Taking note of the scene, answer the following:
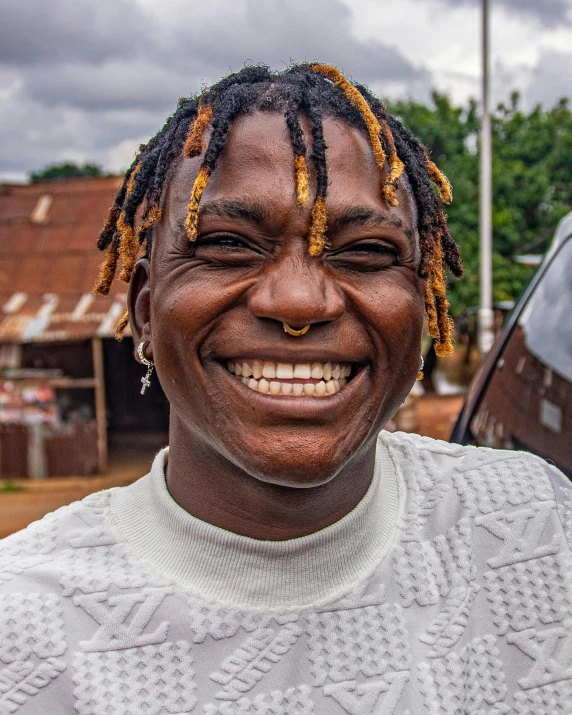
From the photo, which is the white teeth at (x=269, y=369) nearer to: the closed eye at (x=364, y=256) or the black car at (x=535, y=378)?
the closed eye at (x=364, y=256)

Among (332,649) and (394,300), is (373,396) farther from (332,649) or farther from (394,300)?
(332,649)

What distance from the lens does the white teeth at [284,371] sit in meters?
1.45

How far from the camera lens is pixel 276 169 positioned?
1.47 metres

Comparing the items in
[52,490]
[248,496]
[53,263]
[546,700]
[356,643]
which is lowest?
[52,490]

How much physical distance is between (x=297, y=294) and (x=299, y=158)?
10.4 inches

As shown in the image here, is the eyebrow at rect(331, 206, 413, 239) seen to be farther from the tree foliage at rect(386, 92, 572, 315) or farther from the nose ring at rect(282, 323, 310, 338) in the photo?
the tree foliage at rect(386, 92, 572, 315)

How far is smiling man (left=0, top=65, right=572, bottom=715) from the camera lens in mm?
1429

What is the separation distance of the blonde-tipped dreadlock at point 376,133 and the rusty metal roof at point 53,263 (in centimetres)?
910

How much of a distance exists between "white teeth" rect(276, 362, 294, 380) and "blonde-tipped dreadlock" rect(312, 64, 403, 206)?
1.28 feet

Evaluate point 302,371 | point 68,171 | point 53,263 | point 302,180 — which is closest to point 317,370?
point 302,371

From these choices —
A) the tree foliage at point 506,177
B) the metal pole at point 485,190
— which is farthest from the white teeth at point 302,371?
the tree foliage at point 506,177

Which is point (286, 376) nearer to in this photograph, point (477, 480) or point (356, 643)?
point (356, 643)

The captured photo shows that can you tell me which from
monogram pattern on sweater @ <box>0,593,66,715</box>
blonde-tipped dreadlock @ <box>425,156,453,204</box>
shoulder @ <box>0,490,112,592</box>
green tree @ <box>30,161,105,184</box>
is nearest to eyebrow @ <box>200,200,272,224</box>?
blonde-tipped dreadlock @ <box>425,156,453,204</box>

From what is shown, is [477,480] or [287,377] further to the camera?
[477,480]
